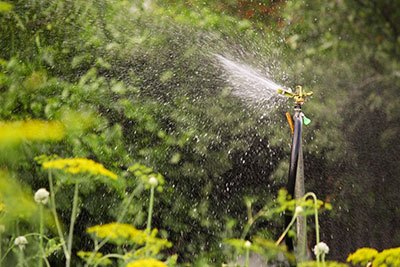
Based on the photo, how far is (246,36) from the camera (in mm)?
2234

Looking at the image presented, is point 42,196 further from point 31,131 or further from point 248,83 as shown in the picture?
point 248,83

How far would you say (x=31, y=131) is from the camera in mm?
1846


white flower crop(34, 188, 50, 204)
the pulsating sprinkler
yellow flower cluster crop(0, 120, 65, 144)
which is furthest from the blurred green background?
white flower crop(34, 188, 50, 204)

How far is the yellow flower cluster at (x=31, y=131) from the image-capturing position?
182 centimetres

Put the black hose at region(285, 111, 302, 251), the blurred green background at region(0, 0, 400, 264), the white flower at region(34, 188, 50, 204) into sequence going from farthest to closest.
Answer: the blurred green background at region(0, 0, 400, 264) < the black hose at region(285, 111, 302, 251) < the white flower at region(34, 188, 50, 204)

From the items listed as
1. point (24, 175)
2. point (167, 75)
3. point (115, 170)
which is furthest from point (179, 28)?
point (24, 175)

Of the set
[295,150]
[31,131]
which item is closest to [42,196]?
[31,131]

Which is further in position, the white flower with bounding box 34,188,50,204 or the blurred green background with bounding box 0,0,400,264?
the blurred green background with bounding box 0,0,400,264

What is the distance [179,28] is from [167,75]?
161 millimetres

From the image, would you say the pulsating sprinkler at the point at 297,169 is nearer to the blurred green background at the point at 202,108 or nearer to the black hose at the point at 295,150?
the black hose at the point at 295,150

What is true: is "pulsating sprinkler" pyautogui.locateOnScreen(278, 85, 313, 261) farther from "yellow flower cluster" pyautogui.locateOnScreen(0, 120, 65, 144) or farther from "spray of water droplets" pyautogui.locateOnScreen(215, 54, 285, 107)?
"yellow flower cluster" pyautogui.locateOnScreen(0, 120, 65, 144)

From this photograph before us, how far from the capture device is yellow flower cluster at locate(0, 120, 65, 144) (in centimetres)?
182

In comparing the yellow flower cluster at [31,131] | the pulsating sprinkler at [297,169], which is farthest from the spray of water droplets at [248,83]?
the yellow flower cluster at [31,131]

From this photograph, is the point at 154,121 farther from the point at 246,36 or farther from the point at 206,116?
the point at 246,36
